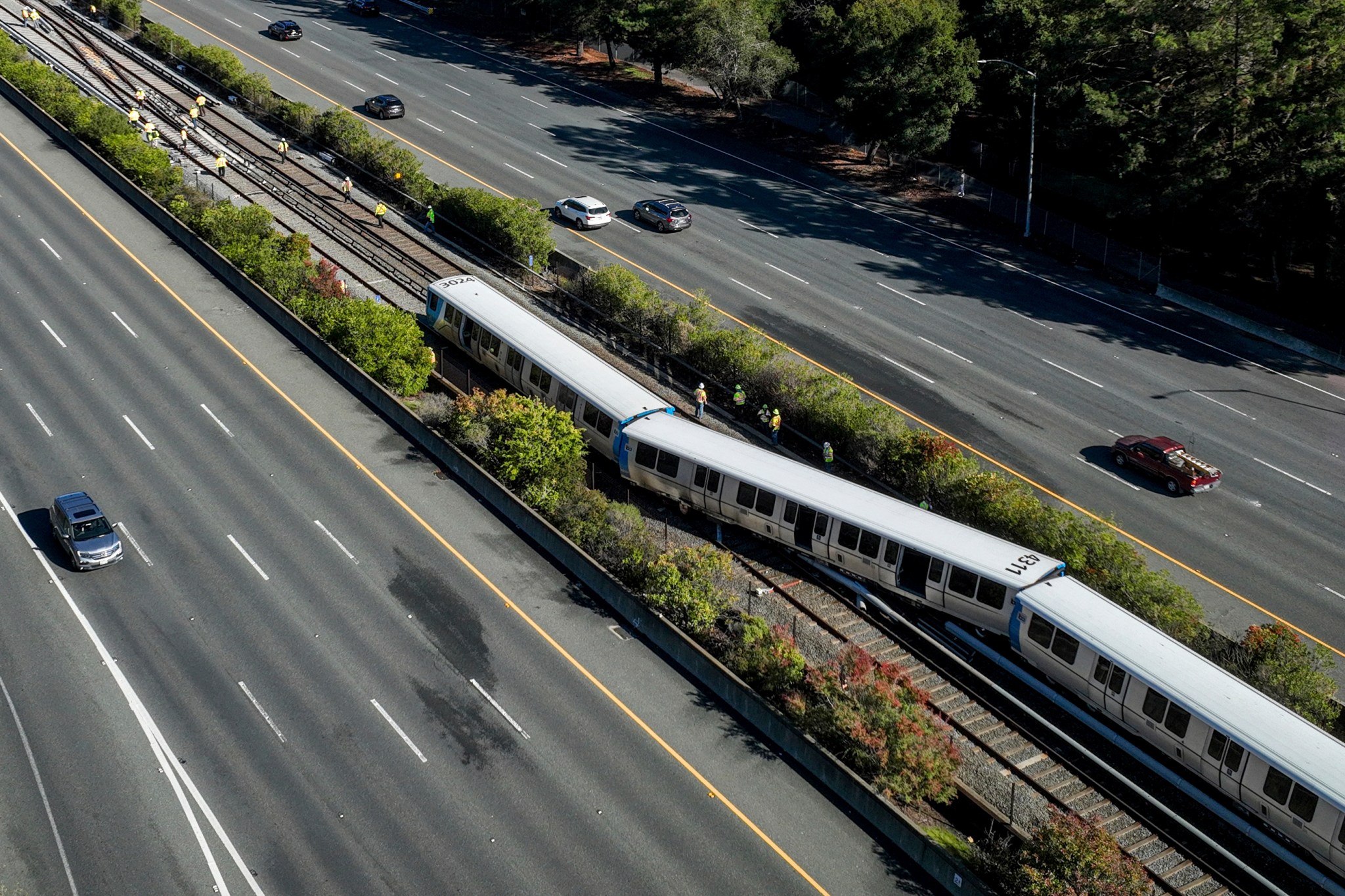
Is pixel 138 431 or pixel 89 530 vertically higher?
pixel 138 431

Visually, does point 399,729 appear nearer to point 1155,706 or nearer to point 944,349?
point 1155,706

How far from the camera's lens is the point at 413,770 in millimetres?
28484

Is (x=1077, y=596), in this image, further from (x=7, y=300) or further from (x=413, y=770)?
(x=7, y=300)

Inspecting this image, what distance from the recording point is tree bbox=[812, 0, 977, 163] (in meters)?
67.6

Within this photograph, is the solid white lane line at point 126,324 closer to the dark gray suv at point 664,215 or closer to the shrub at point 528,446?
the shrub at point 528,446

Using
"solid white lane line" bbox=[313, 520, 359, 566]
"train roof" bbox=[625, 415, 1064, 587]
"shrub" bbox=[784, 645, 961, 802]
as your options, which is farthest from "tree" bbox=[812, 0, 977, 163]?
"shrub" bbox=[784, 645, 961, 802]

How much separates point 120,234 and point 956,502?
142 feet

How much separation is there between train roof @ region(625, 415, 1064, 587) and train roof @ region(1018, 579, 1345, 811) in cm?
134

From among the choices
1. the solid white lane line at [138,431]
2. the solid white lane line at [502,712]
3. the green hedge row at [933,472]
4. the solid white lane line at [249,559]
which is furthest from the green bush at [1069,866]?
the solid white lane line at [138,431]

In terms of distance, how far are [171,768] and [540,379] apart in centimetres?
1945

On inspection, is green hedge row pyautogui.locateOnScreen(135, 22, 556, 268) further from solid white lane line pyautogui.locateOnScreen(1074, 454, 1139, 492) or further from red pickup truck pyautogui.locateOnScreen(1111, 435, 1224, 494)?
red pickup truck pyautogui.locateOnScreen(1111, 435, 1224, 494)

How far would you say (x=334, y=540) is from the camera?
36719 mm

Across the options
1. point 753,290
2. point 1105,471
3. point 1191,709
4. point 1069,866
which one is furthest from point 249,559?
point 1105,471

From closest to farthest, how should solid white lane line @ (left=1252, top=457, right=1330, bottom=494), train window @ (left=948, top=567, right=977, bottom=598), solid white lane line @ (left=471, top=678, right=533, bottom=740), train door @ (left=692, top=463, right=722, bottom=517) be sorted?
solid white lane line @ (left=471, top=678, right=533, bottom=740)
train window @ (left=948, top=567, right=977, bottom=598)
train door @ (left=692, top=463, right=722, bottom=517)
solid white lane line @ (left=1252, top=457, right=1330, bottom=494)
